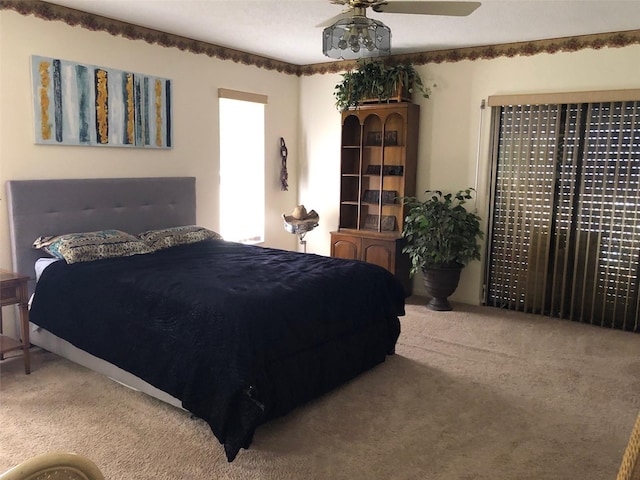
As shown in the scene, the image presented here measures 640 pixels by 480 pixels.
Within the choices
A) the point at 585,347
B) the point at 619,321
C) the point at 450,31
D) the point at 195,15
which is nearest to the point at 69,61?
the point at 195,15

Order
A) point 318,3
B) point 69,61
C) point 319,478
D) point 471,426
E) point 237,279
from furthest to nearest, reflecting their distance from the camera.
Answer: point 69,61, point 318,3, point 237,279, point 471,426, point 319,478

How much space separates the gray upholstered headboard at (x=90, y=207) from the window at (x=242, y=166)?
62cm

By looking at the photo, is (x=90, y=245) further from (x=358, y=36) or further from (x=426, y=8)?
(x=426, y=8)

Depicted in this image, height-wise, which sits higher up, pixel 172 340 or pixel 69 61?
pixel 69 61

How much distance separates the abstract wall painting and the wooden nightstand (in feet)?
3.59

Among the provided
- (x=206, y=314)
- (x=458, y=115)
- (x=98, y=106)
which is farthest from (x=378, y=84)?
(x=206, y=314)

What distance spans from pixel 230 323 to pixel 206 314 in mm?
162

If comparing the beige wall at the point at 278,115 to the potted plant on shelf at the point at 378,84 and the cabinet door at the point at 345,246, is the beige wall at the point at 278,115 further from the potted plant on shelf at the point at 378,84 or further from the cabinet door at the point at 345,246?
the cabinet door at the point at 345,246

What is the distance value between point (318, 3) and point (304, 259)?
70.6 inches

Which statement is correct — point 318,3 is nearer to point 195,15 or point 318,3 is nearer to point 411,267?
point 195,15

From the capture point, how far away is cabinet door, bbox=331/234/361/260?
5.49 metres

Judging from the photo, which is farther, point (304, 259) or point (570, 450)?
point (304, 259)

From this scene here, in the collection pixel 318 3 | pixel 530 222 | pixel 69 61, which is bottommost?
pixel 530 222

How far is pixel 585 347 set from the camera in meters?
4.12
